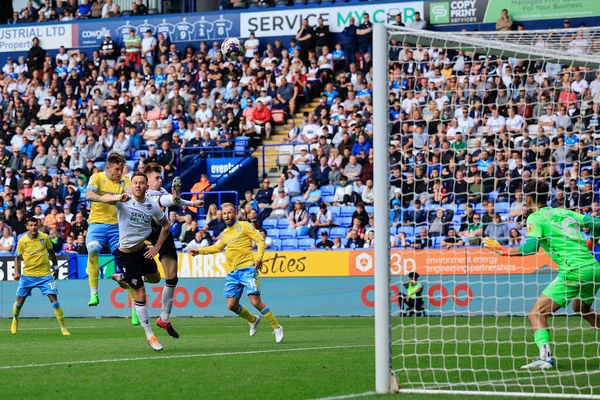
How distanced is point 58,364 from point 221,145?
62.9 ft

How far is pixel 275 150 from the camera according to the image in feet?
96.3

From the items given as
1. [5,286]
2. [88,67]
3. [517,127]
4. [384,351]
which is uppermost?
[88,67]

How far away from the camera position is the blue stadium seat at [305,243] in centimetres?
2498

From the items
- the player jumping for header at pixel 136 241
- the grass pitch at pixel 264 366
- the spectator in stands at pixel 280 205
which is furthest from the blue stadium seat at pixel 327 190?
the player jumping for header at pixel 136 241

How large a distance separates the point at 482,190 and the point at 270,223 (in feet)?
38.7

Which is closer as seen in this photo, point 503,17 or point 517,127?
point 517,127

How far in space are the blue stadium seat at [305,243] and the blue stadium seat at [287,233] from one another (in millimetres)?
359

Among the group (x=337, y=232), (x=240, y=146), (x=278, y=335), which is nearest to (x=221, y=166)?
(x=240, y=146)

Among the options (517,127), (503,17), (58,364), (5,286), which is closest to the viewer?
(58,364)

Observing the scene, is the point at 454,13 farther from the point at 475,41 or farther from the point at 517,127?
the point at 475,41

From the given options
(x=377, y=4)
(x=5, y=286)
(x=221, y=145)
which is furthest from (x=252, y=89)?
(x=5, y=286)

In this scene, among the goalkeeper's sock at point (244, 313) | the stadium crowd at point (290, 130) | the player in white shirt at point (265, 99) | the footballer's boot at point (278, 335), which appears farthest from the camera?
the player in white shirt at point (265, 99)

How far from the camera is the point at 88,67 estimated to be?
113 ft

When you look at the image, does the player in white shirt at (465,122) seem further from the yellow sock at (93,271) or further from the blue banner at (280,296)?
the yellow sock at (93,271)
